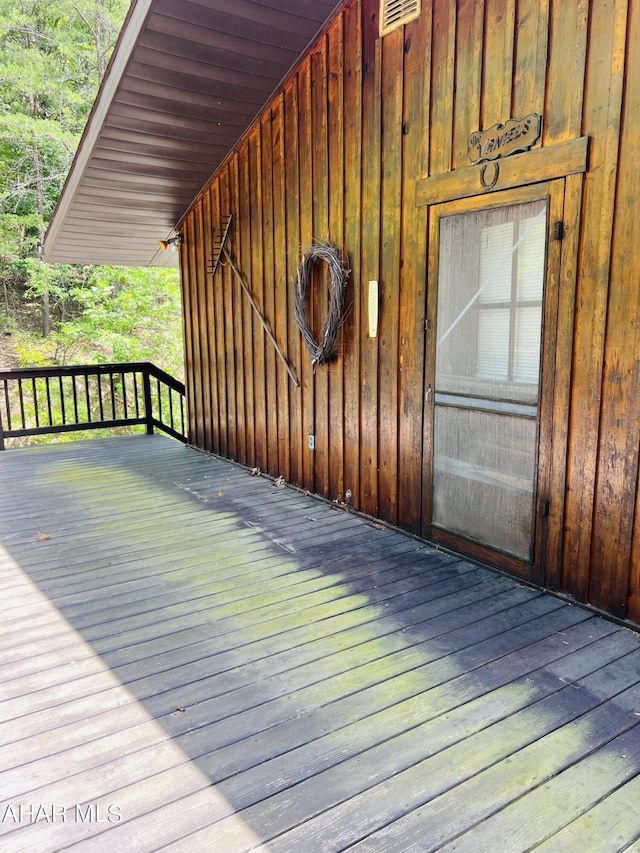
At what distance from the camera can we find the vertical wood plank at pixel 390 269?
140 inches

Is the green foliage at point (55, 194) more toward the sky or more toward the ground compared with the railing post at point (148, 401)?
more toward the sky

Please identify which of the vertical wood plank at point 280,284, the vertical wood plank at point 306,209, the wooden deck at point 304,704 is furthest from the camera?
the vertical wood plank at point 280,284

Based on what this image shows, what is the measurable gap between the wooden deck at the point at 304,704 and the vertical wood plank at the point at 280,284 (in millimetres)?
1554

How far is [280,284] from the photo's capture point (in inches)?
193

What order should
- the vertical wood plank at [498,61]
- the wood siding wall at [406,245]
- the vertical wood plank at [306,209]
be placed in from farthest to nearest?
the vertical wood plank at [306,209] → the vertical wood plank at [498,61] → the wood siding wall at [406,245]

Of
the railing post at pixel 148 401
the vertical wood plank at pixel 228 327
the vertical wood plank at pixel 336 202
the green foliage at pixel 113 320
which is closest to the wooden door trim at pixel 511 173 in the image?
the vertical wood plank at pixel 336 202

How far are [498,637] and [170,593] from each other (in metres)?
1.61

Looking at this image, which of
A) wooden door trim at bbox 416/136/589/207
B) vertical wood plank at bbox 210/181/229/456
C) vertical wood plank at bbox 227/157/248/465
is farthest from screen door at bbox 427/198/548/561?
vertical wood plank at bbox 210/181/229/456

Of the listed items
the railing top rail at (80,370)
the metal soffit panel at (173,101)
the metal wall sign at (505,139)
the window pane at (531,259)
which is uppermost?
the metal soffit panel at (173,101)

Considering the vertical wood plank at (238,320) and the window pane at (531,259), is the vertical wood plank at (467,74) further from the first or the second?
the vertical wood plank at (238,320)

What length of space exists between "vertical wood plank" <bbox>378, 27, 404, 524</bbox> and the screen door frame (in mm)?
320

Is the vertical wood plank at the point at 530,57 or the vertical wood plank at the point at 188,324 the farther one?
the vertical wood plank at the point at 188,324

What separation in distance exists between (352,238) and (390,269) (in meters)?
0.50

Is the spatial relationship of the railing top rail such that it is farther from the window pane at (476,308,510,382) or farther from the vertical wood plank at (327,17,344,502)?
the window pane at (476,308,510,382)
